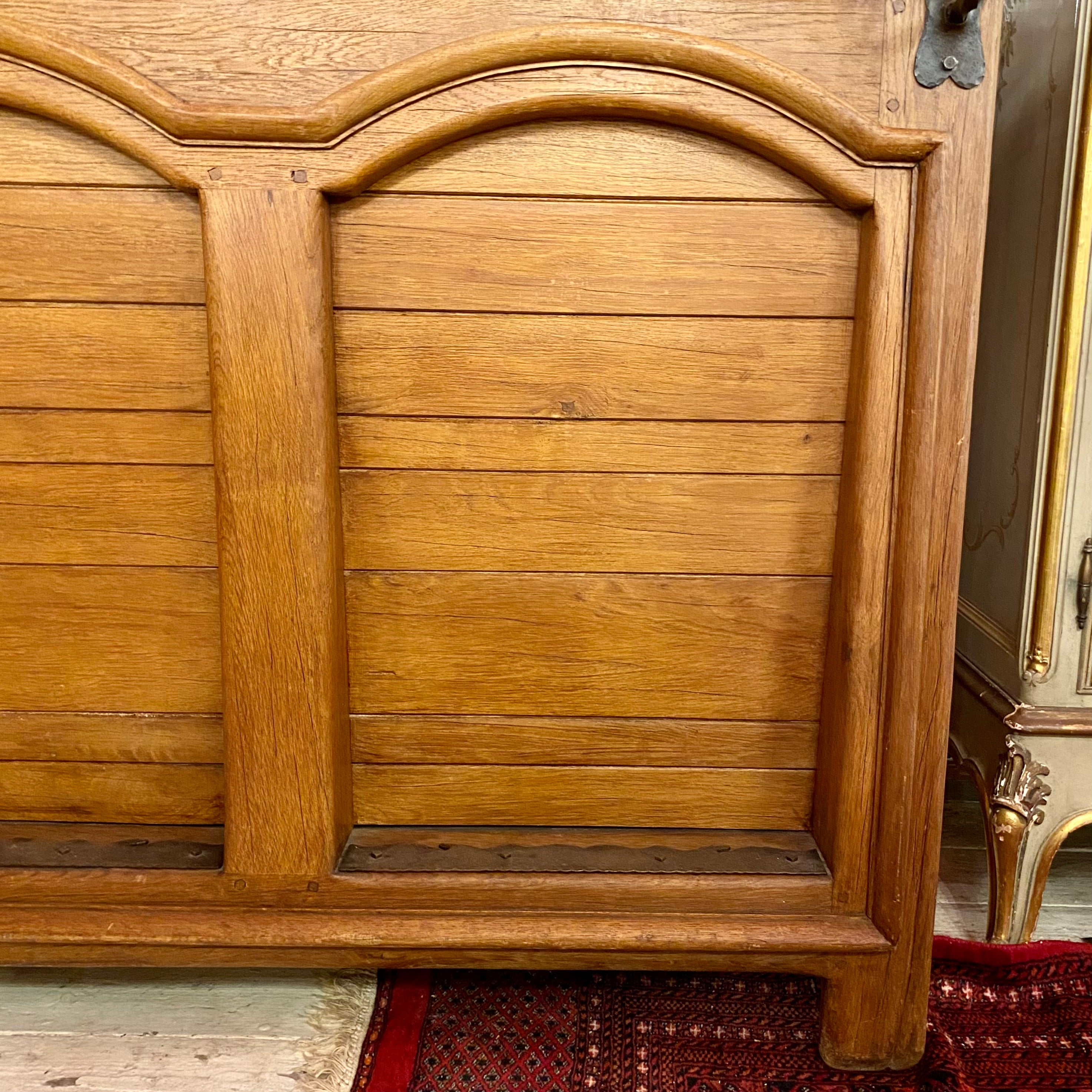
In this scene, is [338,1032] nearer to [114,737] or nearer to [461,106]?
[114,737]

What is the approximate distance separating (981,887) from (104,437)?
1532 millimetres

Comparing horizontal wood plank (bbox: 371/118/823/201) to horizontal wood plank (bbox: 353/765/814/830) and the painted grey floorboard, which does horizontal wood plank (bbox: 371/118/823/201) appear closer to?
horizontal wood plank (bbox: 353/765/814/830)

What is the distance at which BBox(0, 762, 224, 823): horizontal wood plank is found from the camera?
1.24 meters

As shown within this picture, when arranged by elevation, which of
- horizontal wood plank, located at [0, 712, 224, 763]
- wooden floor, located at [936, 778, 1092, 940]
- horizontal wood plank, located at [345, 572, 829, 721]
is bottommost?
wooden floor, located at [936, 778, 1092, 940]

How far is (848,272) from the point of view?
1106 millimetres

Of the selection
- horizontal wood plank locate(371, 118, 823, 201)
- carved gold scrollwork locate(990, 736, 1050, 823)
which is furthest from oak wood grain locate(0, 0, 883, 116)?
carved gold scrollwork locate(990, 736, 1050, 823)

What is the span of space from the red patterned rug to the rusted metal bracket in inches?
45.6

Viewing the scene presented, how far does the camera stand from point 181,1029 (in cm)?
123

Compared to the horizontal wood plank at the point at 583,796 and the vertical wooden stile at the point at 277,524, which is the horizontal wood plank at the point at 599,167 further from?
the horizontal wood plank at the point at 583,796

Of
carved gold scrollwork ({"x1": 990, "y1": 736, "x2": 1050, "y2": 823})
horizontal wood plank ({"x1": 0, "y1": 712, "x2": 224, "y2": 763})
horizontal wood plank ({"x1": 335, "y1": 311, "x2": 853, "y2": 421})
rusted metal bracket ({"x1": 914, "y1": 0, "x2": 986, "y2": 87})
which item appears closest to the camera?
rusted metal bracket ({"x1": 914, "y1": 0, "x2": 986, "y2": 87})

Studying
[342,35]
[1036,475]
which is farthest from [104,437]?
[1036,475]

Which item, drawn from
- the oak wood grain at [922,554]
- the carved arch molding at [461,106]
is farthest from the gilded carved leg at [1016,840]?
the carved arch molding at [461,106]

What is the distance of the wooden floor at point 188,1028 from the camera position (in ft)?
3.74

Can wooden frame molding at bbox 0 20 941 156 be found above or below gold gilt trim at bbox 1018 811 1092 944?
above
